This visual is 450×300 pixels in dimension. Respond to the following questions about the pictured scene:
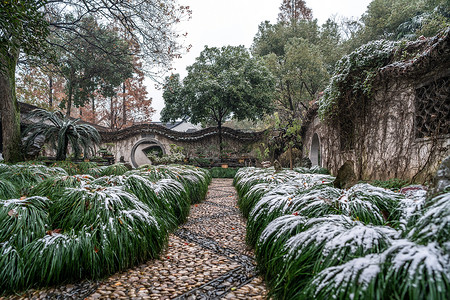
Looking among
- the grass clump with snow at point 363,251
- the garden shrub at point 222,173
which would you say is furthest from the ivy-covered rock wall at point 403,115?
the garden shrub at point 222,173

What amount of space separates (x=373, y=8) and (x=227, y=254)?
15.4m

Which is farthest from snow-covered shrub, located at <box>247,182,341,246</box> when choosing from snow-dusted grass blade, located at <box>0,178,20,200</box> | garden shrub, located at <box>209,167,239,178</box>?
garden shrub, located at <box>209,167,239,178</box>

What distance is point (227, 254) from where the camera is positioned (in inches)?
70.2

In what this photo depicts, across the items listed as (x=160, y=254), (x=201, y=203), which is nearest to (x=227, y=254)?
(x=160, y=254)

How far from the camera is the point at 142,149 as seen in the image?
559 inches

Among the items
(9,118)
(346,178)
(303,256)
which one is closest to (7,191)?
(303,256)

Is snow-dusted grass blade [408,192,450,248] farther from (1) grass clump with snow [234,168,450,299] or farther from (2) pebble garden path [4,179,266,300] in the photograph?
(2) pebble garden path [4,179,266,300]

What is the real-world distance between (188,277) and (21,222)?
44.8 inches

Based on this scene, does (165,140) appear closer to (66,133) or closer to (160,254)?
(66,133)

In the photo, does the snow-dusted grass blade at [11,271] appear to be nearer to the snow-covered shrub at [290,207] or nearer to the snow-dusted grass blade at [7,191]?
the snow-dusted grass blade at [7,191]

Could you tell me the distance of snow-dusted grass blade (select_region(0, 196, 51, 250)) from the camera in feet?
4.51

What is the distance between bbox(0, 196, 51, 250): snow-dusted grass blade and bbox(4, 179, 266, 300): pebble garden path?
35 cm

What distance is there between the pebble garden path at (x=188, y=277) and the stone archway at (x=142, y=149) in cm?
1163

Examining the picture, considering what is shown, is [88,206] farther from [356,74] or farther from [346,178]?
[356,74]
